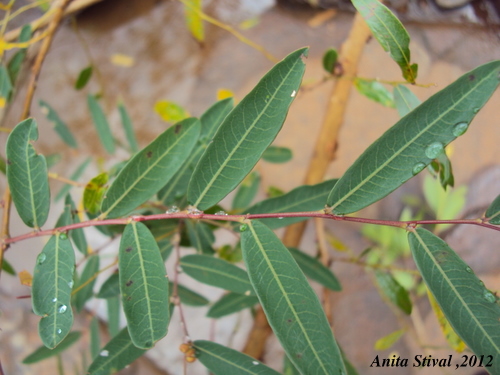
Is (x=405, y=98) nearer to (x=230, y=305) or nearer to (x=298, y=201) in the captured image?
(x=298, y=201)

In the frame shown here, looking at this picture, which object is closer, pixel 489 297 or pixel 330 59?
pixel 489 297

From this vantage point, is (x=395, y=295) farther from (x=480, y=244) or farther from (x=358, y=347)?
(x=358, y=347)

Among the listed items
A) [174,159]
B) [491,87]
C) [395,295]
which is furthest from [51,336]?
[395,295]

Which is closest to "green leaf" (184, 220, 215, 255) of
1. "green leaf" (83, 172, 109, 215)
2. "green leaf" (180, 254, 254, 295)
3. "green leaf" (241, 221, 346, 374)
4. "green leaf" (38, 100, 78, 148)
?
"green leaf" (180, 254, 254, 295)

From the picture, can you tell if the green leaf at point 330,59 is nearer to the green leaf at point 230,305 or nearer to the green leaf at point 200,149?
the green leaf at point 200,149

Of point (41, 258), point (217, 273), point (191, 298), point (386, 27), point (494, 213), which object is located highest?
point (386, 27)

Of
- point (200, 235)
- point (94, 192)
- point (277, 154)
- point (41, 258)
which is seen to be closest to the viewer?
point (41, 258)

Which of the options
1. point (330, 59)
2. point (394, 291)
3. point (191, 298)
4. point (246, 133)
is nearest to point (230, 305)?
point (191, 298)

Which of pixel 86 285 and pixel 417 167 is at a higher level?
pixel 417 167
